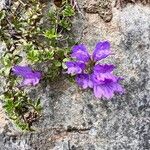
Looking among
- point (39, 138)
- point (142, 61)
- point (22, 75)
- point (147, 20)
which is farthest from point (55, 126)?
point (147, 20)

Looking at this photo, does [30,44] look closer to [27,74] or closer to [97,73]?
[27,74]

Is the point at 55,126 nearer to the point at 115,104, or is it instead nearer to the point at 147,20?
the point at 115,104

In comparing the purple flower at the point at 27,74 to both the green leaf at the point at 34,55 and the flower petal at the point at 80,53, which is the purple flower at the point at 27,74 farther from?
the flower petal at the point at 80,53

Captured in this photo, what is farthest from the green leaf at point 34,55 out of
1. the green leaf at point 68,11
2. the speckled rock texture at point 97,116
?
the green leaf at point 68,11

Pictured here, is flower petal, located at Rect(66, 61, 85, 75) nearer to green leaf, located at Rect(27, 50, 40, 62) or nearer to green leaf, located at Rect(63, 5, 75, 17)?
green leaf, located at Rect(27, 50, 40, 62)

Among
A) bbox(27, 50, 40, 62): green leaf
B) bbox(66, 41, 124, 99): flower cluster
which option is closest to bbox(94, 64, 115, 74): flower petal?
bbox(66, 41, 124, 99): flower cluster

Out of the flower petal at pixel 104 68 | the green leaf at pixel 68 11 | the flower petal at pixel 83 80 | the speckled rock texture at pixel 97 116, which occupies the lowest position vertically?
the speckled rock texture at pixel 97 116

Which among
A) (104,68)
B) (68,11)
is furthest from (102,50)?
(68,11)
